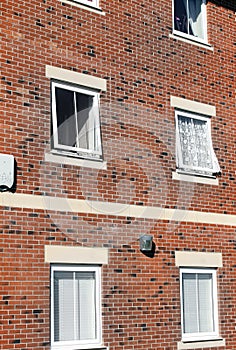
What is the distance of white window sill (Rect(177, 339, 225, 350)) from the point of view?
41.5ft

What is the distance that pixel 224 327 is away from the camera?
13.6 metres

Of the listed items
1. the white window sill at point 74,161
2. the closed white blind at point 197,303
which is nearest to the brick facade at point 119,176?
the white window sill at point 74,161

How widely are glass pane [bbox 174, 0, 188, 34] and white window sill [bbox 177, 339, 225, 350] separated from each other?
6.57m

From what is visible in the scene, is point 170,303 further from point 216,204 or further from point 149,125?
point 149,125

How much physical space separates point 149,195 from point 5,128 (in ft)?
10.8

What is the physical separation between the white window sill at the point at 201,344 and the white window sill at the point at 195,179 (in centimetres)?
317

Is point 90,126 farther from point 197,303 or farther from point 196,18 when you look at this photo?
point 196,18

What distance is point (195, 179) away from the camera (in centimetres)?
1371

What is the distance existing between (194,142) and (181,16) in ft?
9.47

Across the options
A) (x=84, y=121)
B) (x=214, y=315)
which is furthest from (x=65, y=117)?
(x=214, y=315)

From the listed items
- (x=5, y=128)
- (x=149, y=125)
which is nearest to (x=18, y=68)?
(x=5, y=128)

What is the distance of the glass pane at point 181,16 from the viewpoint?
1454 centimetres

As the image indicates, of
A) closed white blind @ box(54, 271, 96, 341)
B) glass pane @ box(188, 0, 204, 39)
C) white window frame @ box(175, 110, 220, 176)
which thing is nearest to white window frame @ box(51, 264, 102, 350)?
closed white blind @ box(54, 271, 96, 341)

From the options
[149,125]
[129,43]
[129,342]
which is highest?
[129,43]
